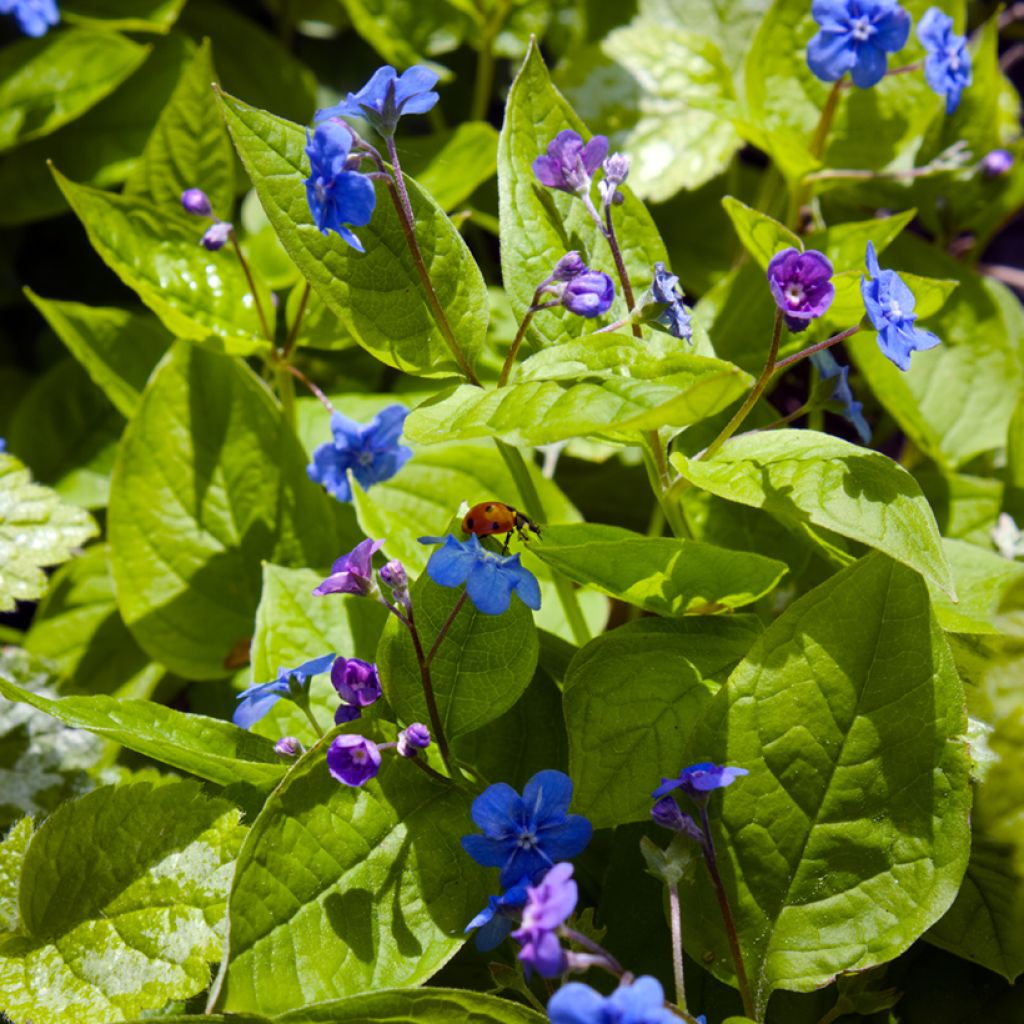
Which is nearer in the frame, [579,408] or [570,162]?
[579,408]

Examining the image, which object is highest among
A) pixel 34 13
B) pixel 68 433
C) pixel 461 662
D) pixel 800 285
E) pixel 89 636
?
pixel 34 13

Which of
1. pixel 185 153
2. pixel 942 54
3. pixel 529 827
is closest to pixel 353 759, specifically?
pixel 529 827

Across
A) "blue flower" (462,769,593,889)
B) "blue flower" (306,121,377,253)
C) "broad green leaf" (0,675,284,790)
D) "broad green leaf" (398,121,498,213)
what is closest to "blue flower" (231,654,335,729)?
"broad green leaf" (0,675,284,790)

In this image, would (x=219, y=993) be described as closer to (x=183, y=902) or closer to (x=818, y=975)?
(x=183, y=902)

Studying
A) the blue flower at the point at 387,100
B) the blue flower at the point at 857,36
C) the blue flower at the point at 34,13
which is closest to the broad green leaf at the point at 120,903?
the blue flower at the point at 387,100

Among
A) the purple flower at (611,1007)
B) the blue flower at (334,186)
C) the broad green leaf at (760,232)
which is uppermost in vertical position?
the blue flower at (334,186)

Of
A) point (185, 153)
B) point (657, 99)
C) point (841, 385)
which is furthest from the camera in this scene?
point (657, 99)

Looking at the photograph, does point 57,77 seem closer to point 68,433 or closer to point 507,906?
point 68,433

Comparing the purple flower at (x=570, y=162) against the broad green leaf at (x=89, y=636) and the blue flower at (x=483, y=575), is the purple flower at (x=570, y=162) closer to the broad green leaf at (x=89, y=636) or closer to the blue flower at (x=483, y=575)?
the blue flower at (x=483, y=575)
